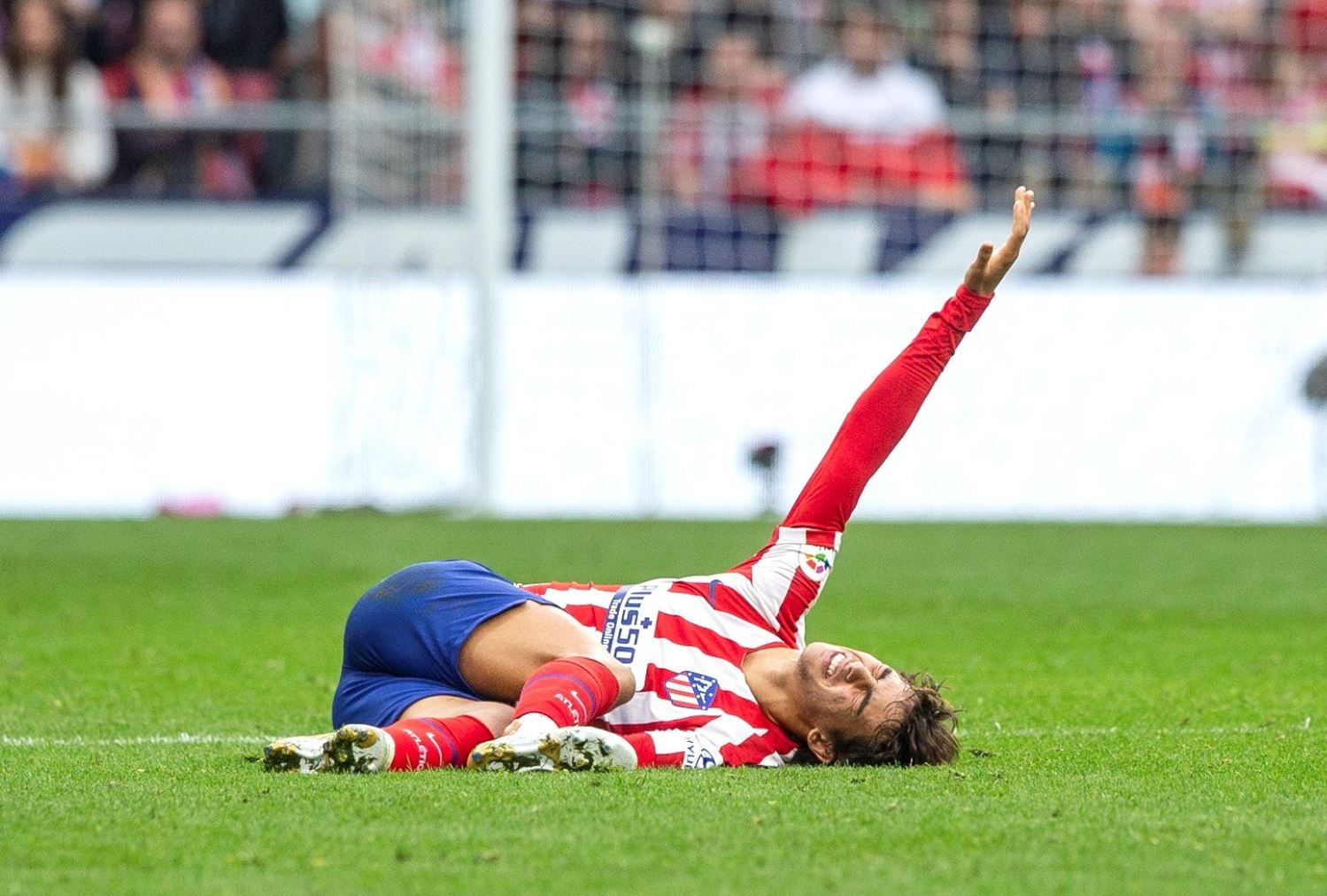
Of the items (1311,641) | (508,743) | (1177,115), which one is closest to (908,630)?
(1311,641)

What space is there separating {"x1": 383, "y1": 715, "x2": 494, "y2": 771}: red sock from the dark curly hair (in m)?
0.83

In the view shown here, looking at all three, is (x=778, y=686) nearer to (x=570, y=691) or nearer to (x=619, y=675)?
(x=619, y=675)

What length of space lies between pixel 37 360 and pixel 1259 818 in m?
11.2

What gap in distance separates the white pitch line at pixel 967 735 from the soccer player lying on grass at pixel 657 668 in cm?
40

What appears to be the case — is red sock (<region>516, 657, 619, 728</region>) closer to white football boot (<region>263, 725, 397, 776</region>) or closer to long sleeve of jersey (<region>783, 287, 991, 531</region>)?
white football boot (<region>263, 725, 397, 776</region>)

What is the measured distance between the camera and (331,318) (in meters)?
13.7

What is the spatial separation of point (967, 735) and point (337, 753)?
177 cm

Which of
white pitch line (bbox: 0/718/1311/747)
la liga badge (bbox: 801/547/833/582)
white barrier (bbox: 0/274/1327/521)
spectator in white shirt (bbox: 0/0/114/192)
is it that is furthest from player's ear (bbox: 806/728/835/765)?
spectator in white shirt (bbox: 0/0/114/192)

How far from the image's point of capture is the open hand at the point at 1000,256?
16.2 ft

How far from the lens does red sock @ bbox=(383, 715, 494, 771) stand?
440 centimetres

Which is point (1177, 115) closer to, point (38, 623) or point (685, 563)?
point (685, 563)

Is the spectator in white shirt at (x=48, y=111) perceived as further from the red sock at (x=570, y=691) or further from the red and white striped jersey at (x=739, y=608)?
the red sock at (x=570, y=691)

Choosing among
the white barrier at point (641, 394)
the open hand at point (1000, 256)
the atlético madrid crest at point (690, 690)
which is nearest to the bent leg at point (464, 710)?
the atlético madrid crest at point (690, 690)

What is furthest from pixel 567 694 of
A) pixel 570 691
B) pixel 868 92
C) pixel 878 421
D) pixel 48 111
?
pixel 868 92
